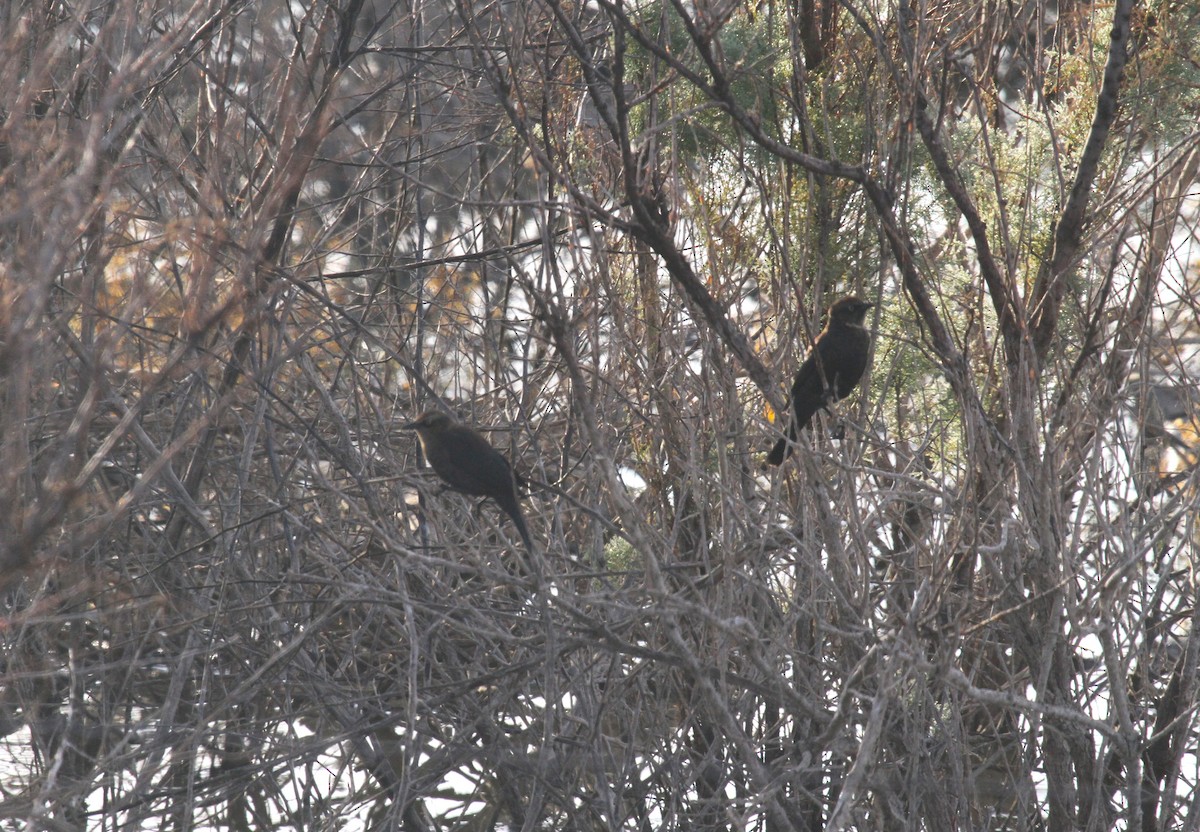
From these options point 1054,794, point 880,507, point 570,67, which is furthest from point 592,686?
point 570,67

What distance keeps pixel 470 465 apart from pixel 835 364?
1392mm

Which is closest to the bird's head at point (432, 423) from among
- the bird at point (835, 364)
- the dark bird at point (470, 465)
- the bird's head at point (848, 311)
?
the dark bird at point (470, 465)

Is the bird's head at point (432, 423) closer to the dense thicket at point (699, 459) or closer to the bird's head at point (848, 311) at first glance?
the dense thicket at point (699, 459)

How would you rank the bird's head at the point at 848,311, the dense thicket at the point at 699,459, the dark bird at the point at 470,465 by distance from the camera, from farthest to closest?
the bird's head at the point at 848,311, the dark bird at the point at 470,465, the dense thicket at the point at 699,459

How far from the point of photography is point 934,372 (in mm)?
5246

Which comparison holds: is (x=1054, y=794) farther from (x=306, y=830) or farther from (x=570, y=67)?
(x=570, y=67)

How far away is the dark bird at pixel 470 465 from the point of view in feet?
Answer: 15.2

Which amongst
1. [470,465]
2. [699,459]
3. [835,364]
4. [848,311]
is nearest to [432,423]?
[470,465]

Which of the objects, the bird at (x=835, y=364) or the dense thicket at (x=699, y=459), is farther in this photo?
the bird at (x=835, y=364)

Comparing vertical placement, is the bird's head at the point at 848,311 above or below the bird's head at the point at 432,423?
above

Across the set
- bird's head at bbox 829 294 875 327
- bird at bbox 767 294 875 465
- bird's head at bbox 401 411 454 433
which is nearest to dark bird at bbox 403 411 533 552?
bird's head at bbox 401 411 454 433

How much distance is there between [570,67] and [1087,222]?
2.47m

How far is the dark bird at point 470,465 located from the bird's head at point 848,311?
4.53 feet

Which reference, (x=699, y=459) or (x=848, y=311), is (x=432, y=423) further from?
(x=848, y=311)
